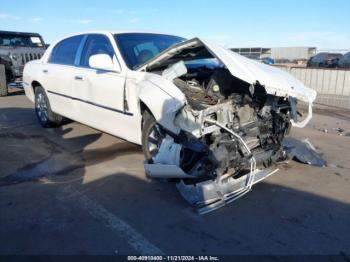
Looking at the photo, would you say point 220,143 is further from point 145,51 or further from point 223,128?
point 145,51

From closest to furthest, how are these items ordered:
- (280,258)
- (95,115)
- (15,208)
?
(280,258) → (15,208) → (95,115)

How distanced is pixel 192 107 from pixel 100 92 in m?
1.69

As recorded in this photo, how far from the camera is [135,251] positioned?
2.78 m

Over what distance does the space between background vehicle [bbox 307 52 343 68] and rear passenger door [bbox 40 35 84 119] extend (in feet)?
84.2

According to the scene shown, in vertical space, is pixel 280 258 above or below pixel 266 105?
below

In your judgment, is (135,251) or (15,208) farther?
(15,208)

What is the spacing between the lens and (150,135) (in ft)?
13.8

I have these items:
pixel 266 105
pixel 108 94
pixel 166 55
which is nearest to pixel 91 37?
pixel 108 94

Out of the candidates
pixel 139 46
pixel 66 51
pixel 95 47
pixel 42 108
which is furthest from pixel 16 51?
pixel 139 46

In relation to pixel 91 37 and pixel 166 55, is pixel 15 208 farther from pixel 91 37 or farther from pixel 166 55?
pixel 91 37

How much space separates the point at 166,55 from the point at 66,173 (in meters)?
1.98

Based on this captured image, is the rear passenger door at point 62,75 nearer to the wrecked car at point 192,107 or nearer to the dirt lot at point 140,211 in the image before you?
the wrecked car at point 192,107

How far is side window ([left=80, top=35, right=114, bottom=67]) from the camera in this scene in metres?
4.81

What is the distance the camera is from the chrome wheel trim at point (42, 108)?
672cm
